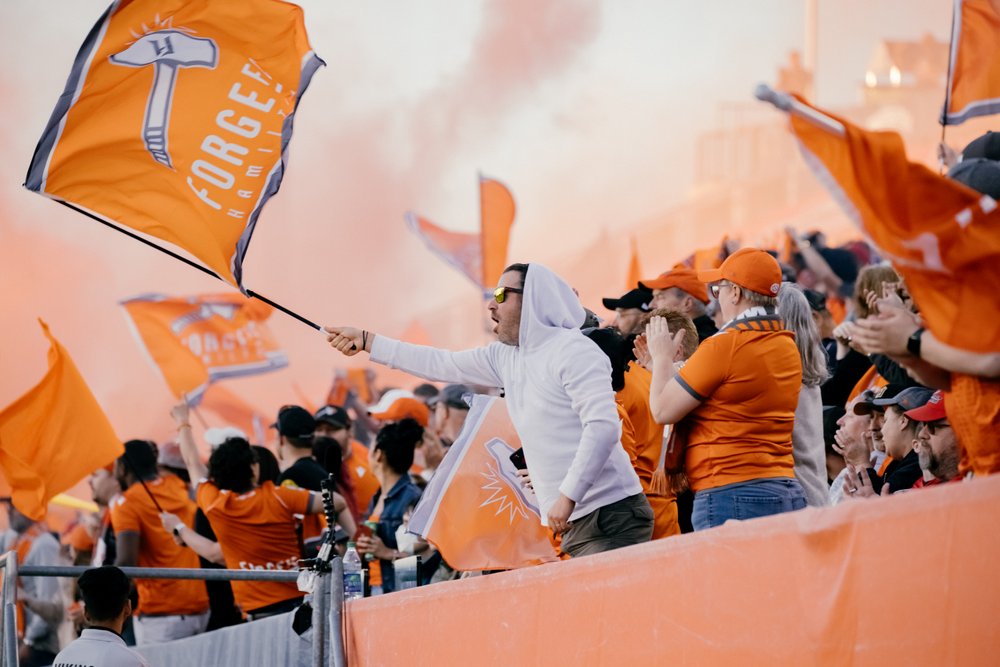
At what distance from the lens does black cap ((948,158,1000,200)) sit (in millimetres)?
4480

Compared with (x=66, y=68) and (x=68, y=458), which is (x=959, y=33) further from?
(x=66, y=68)

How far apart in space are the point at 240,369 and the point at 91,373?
50.4 ft

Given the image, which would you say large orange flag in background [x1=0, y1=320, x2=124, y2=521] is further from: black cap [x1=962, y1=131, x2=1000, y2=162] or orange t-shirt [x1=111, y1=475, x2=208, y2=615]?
black cap [x1=962, y1=131, x2=1000, y2=162]

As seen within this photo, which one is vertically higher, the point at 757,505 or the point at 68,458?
the point at 757,505

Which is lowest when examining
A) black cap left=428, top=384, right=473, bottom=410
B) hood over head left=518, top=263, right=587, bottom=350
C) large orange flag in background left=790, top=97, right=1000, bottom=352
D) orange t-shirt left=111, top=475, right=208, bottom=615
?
orange t-shirt left=111, top=475, right=208, bottom=615

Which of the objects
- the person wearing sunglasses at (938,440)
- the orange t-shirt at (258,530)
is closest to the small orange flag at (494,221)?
the orange t-shirt at (258,530)

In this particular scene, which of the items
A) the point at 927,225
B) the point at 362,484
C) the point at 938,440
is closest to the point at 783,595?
the point at 927,225

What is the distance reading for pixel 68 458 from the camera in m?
9.15

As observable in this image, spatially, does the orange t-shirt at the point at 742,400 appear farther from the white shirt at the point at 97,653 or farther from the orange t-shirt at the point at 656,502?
the white shirt at the point at 97,653

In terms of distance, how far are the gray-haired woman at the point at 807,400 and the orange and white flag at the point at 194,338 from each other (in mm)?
8040

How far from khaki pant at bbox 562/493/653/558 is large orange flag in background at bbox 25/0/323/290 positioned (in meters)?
2.27

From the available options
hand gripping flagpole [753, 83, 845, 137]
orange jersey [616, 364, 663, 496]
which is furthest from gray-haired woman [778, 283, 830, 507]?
hand gripping flagpole [753, 83, 845, 137]

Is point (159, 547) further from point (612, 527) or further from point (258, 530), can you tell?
point (612, 527)

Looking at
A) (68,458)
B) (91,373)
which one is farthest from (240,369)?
(91,373)
